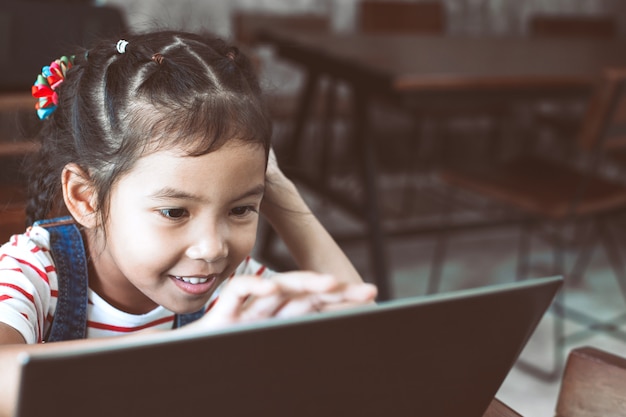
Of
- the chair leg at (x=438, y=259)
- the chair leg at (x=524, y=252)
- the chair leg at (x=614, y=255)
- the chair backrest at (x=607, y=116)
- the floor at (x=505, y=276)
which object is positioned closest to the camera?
the chair backrest at (x=607, y=116)

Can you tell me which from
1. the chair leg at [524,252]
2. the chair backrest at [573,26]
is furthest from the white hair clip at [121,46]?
the chair backrest at [573,26]

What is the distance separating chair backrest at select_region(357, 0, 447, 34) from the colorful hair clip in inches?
119

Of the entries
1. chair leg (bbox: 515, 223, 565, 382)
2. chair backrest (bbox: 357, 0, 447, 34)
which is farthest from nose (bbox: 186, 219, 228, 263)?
chair backrest (bbox: 357, 0, 447, 34)

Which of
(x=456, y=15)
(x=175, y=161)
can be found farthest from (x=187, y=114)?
(x=456, y=15)

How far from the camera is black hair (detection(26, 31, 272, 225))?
0.79 meters

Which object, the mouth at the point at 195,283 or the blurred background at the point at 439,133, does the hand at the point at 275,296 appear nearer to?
the mouth at the point at 195,283

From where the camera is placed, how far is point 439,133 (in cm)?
441

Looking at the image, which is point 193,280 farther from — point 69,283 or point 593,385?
point 593,385

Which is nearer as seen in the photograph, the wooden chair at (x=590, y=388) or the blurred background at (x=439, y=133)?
the wooden chair at (x=590, y=388)

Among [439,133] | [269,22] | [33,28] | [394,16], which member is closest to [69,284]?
[33,28]

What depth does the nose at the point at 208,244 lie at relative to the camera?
72 centimetres

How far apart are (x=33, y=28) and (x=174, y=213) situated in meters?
1.56

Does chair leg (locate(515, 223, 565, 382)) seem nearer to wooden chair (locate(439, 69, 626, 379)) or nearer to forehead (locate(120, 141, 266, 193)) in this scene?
wooden chair (locate(439, 69, 626, 379))

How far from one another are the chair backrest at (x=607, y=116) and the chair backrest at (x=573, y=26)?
227cm
